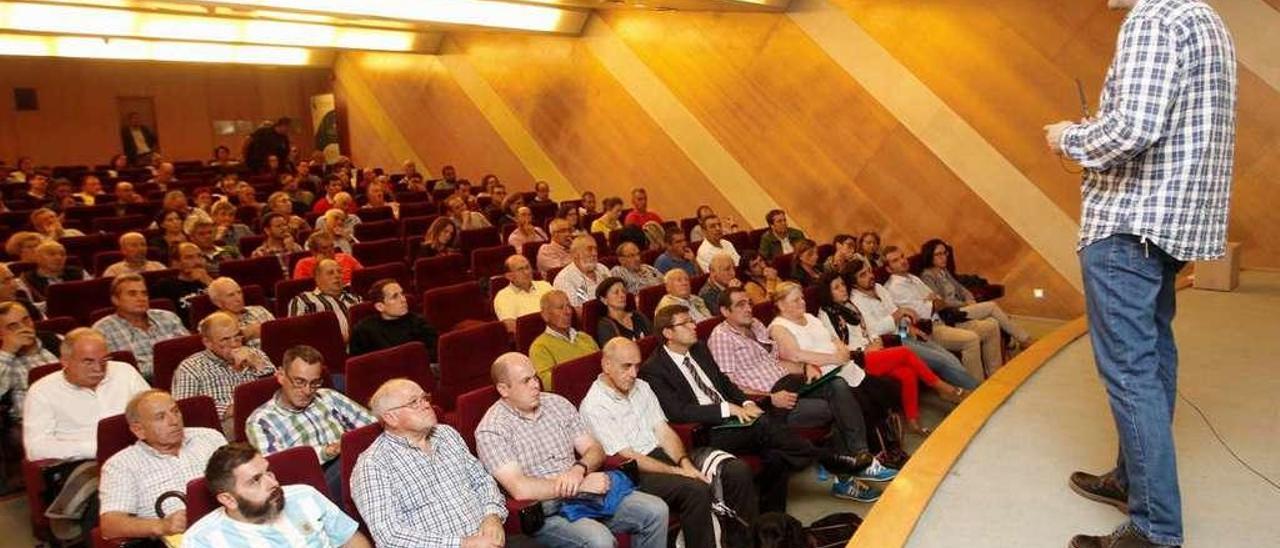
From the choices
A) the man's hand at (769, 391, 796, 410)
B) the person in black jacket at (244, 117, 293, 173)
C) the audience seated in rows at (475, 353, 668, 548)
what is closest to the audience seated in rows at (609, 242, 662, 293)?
the man's hand at (769, 391, 796, 410)

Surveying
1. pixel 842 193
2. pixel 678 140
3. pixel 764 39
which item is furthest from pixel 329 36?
pixel 842 193

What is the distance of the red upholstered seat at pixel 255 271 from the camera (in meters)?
6.07

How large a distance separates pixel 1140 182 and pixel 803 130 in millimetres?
6932

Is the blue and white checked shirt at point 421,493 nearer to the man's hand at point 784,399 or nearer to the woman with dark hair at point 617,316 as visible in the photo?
the man's hand at point 784,399

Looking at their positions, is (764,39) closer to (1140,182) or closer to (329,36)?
(329,36)

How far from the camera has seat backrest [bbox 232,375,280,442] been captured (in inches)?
135

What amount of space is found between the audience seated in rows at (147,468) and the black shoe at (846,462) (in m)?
2.42

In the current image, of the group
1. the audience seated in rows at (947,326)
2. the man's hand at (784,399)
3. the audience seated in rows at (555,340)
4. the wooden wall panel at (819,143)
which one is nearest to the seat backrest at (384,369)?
the audience seated in rows at (555,340)

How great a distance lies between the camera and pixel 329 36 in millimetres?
11102

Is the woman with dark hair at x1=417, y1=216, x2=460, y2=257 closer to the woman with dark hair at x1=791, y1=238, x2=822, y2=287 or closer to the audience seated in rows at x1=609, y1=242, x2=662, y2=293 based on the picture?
the audience seated in rows at x1=609, y1=242, x2=662, y2=293

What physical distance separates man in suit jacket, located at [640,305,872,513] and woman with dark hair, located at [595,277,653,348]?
723 mm

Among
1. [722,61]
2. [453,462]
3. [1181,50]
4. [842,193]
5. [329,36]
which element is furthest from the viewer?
[329,36]

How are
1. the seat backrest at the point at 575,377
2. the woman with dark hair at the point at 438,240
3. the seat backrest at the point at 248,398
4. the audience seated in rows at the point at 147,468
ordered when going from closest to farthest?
the audience seated in rows at the point at 147,468, the seat backrest at the point at 248,398, the seat backrest at the point at 575,377, the woman with dark hair at the point at 438,240

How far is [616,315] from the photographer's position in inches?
196
